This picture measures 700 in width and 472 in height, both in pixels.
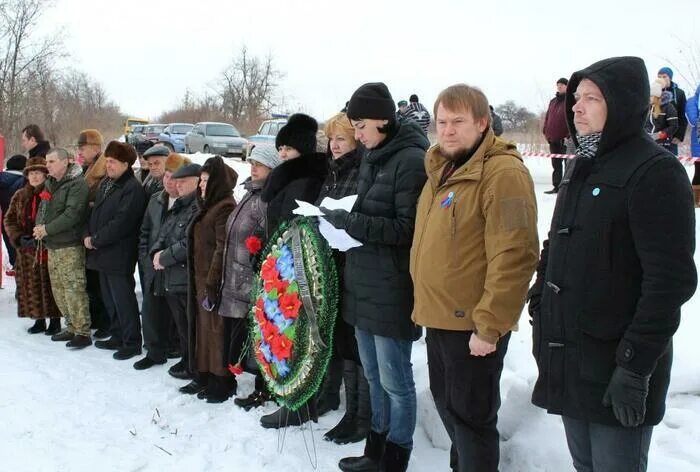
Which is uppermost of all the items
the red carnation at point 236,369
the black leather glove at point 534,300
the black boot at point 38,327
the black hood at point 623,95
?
the black hood at point 623,95

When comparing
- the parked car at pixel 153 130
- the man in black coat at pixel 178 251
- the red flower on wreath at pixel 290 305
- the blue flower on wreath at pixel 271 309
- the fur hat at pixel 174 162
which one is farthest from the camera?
the parked car at pixel 153 130

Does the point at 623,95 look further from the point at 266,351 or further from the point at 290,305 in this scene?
the point at 266,351

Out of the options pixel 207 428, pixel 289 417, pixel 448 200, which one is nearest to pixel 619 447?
pixel 448 200

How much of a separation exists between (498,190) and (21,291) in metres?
5.60

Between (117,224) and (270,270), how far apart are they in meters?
2.36

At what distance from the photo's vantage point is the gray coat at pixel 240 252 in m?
4.26

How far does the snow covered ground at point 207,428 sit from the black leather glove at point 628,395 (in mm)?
981

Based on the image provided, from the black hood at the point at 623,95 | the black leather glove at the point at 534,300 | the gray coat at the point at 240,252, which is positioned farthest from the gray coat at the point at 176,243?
the black hood at the point at 623,95

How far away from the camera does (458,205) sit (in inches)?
97.6

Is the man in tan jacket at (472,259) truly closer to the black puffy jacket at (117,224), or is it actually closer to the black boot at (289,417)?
the black boot at (289,417)

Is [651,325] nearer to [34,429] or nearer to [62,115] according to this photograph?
[34,429]

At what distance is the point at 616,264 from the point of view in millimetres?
1999

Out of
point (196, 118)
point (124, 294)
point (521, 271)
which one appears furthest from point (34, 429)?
point (196, 118)

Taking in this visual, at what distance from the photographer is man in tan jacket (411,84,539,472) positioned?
7.63ft
